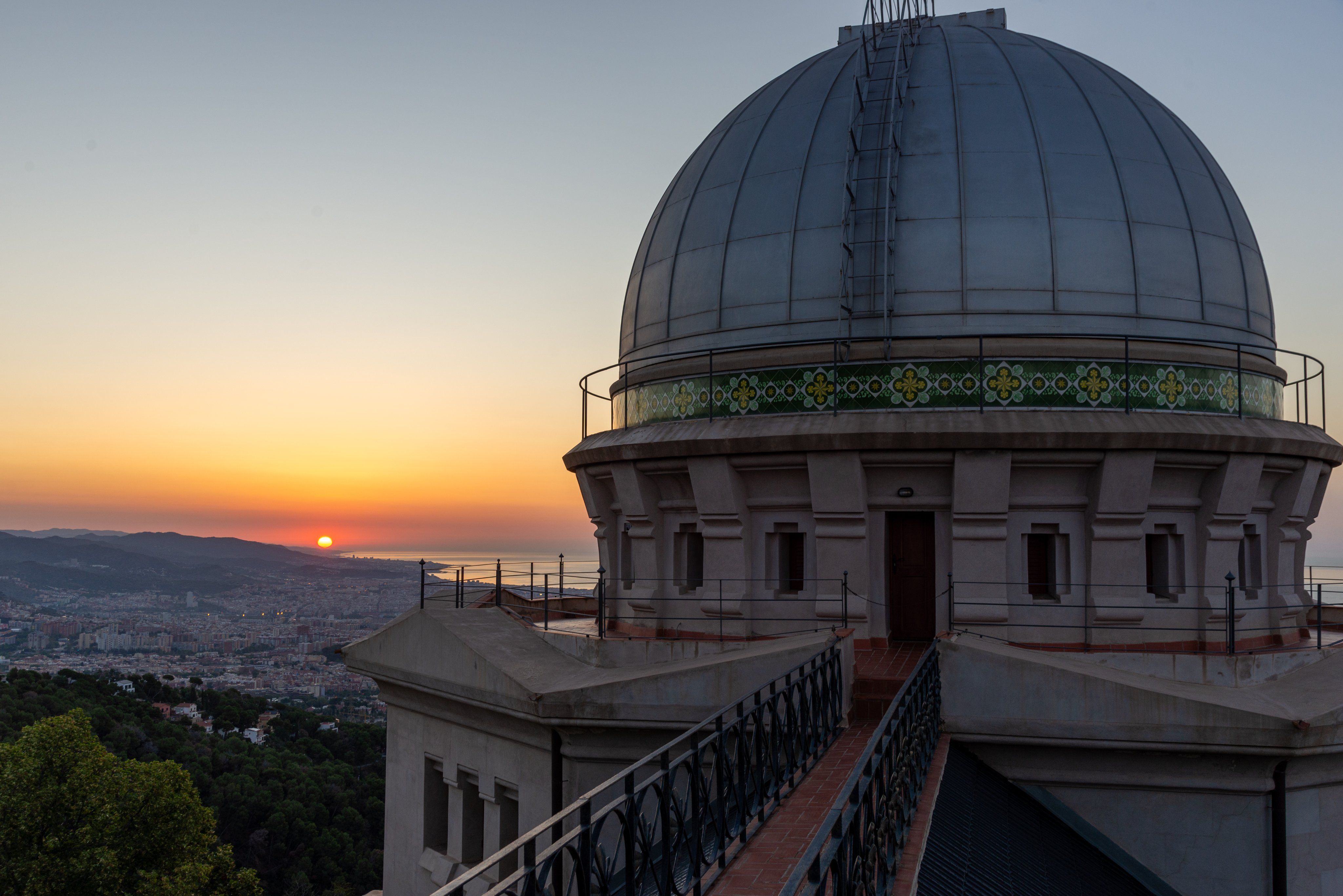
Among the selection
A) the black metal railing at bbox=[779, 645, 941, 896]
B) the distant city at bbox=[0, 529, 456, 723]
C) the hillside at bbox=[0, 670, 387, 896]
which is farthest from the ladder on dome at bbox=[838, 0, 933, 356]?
the distant city at bbox=[0, 529, 456, 723]

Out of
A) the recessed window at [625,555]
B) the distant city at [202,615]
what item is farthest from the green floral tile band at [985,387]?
the distant city at [202,615]

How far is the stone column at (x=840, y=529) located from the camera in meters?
14.8

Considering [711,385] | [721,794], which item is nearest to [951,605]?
[711,385]

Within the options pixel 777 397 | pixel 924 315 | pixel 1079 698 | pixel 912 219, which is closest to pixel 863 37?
pixel 912 219

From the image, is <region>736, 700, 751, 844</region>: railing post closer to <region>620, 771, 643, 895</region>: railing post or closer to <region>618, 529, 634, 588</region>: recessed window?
<region>620, 771, 643, 895</region>: railing post

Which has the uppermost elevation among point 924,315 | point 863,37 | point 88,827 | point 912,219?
point 863,37

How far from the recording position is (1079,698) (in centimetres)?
1128

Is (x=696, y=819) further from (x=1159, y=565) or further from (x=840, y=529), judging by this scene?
(x=1159, y=565)

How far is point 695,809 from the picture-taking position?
21.9 feet

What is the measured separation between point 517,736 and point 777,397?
6.14m

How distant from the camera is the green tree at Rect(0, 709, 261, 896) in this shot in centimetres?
2323

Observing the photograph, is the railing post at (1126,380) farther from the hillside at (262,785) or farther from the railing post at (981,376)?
the hillside at (262,785)

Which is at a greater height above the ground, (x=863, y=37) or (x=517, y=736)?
(x=863, y=37)

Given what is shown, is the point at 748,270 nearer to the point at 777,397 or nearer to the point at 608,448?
the point at 777,397
